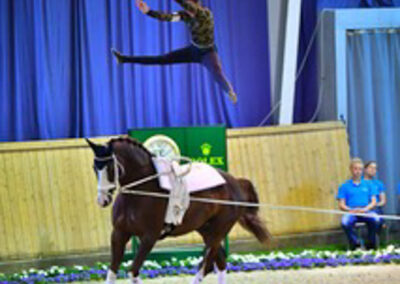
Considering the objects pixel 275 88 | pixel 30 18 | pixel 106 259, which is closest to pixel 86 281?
pixel 106 259

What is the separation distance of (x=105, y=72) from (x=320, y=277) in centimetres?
364

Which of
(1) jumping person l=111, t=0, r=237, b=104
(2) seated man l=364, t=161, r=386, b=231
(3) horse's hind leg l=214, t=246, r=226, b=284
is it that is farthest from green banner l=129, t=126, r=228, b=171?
(2) seated man l=364, t=161, r=386, b=231

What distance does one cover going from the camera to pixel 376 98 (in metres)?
10.0

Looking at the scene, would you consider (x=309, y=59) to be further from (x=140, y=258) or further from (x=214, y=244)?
(x=140, y=258)

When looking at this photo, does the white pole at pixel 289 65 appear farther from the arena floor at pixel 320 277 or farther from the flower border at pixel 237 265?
the arena floor at pixel 320 277

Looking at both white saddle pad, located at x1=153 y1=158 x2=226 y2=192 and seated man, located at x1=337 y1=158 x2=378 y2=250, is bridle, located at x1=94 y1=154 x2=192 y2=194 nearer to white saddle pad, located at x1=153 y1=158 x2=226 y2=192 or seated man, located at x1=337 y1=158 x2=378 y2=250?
white saddle pad, located at x1=153 y1=158 x2=226 y2=192

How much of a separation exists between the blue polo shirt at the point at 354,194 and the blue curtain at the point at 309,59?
1.63 meters

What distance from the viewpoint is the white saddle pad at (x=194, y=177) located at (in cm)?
617

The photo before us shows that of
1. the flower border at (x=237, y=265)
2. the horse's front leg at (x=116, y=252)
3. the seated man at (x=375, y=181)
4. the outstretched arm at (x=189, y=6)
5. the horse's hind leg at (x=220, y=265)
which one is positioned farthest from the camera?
the seated man at (x=375, y=181)

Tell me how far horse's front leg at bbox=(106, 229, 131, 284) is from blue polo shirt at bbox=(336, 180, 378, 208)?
3914 mm

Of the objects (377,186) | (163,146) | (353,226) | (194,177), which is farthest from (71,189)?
(377,186)

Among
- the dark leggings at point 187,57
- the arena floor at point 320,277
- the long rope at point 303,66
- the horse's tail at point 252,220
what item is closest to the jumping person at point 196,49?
the dark leggings at point 187,57

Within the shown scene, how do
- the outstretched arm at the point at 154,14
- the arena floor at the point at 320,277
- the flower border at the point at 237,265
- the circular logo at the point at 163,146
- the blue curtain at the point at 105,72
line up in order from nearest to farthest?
the arena floor at the point at 320,277, the outstretched arm at the point at 154,14, the flower border at the point at 237,265, the circular logo at the point at 163,146, the blue curtain at the point at 105,72

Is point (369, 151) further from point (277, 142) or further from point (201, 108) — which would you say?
point (201, 108)
